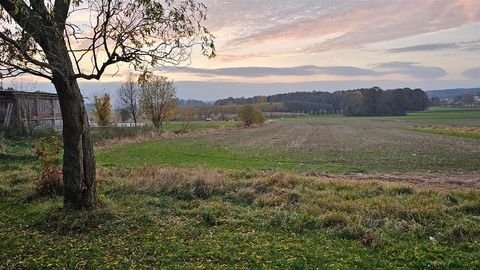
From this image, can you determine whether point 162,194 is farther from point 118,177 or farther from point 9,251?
point 9,251

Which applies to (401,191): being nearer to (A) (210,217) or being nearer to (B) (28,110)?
(A) (210,217)

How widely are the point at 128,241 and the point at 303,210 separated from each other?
466 centimetres

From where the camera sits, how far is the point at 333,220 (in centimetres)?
925

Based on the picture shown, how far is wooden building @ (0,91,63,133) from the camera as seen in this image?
34.6 m

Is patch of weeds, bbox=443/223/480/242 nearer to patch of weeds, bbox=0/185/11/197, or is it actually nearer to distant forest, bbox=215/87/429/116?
patch of weeds, bbox=0/185/11/197

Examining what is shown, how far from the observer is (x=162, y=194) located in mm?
12703

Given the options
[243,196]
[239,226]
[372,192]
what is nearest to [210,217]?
[239,226]

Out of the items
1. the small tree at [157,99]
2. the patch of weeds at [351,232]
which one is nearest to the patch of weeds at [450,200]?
the patch of weeds at [351,232]

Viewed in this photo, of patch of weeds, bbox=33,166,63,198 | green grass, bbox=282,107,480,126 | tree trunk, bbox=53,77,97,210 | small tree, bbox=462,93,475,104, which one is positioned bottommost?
green grass, bbox=282,107,480,126

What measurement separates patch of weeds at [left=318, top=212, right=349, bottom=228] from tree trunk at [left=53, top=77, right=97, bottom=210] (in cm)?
567

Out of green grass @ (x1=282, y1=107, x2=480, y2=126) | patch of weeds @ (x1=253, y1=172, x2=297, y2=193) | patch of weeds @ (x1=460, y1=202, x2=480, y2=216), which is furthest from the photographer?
green grass @ (x1=282, y1=107, x2=480, y2=126)

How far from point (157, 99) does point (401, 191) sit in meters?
58.8

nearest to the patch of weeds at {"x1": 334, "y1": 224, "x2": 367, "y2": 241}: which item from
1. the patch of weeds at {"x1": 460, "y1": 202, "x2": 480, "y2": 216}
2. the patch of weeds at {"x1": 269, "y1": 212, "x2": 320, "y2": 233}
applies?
the patch of weeds at {"x1": 269, "y1": 212, "x2": 320, "y2": 233}

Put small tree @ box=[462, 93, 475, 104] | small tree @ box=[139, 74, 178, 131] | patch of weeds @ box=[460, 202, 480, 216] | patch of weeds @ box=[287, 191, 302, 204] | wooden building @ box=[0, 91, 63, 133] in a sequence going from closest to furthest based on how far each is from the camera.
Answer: patch of weeds @ box=[460, 202, 480, 216]
patch of weeds @ box=[287, 191, 302, 204]
wooden building @ box=[0, 91, 63, 133]
small tree @ box=[139, 74, 178, 131]
small tree @ box=[462, 93, 475, 104]
